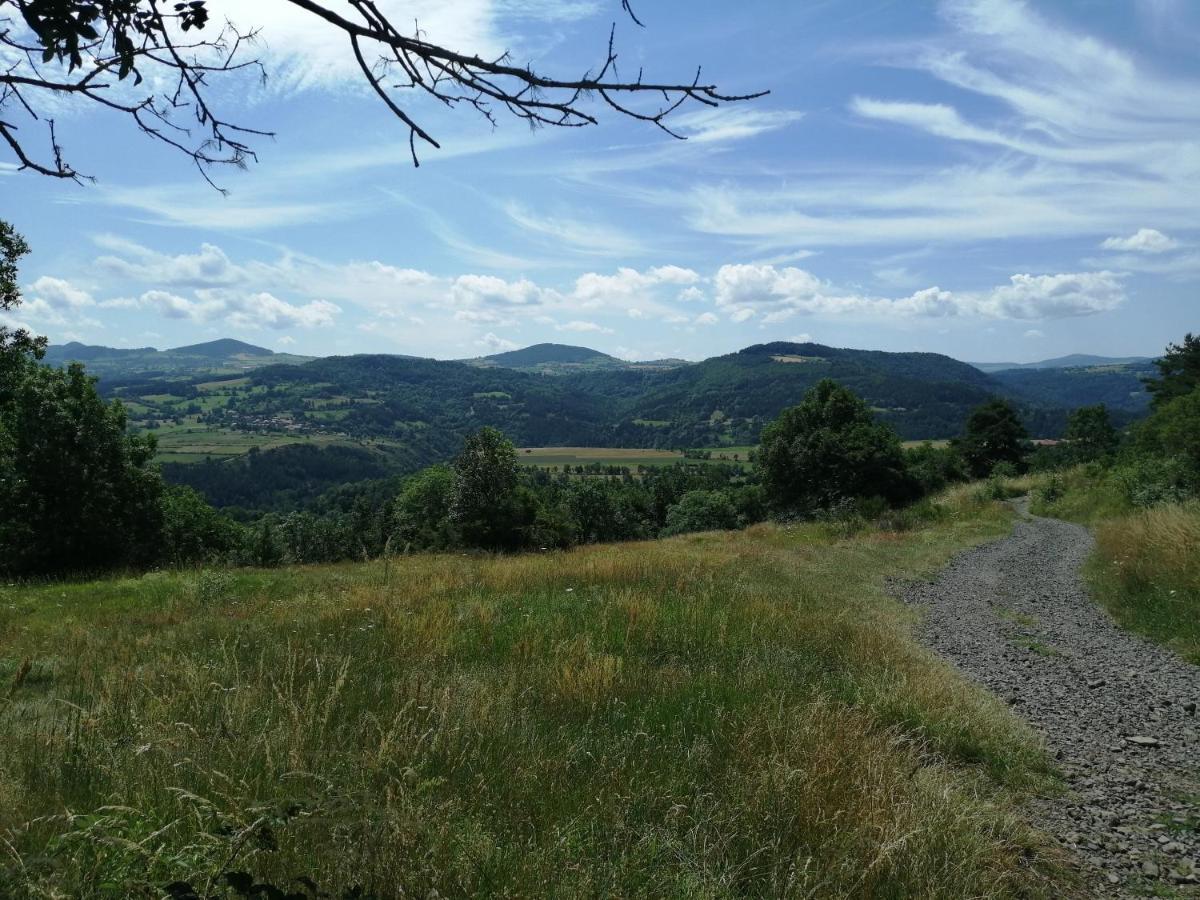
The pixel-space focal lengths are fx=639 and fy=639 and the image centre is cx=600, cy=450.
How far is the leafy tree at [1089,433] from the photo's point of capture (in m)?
60.4

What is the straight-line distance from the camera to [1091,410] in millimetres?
69188

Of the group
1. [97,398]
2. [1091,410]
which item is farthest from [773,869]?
[1091,410]

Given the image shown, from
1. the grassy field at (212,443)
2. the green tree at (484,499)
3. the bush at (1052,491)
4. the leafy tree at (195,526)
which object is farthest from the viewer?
A: the grassy field at (212,443)

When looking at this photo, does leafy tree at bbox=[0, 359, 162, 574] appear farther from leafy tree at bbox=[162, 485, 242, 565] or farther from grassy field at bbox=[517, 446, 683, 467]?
grassy field at bbox=[517, 446, 683, 467]

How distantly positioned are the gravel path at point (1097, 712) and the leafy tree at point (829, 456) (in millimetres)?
33079

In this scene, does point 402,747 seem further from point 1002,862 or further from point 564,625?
point 564,625

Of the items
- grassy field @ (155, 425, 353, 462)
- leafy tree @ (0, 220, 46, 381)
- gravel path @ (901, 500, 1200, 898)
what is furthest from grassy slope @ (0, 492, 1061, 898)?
grassy field @ (155, 425, 353, 462)

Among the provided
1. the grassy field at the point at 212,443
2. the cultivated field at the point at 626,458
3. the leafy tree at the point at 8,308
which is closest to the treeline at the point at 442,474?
the leafy tree at the point at 8,308

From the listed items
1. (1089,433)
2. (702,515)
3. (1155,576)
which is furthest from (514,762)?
(702,515)

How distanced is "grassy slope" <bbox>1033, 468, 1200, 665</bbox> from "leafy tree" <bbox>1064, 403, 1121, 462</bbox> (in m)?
54.0

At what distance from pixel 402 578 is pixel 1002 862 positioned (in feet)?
31.5

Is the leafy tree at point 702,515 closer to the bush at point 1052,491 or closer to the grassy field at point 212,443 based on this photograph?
the bush at point 1052,491

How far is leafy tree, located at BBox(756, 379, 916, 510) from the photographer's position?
45281 millimetres

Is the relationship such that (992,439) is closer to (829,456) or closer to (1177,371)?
(1177,371)
